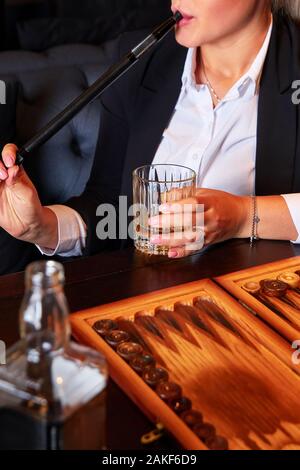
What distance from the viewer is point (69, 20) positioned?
2.36 m

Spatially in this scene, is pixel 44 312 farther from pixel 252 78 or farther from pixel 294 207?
pixel 252 78

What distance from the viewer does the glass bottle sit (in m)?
0.55

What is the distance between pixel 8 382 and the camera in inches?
22.5

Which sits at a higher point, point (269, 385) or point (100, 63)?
point (100, 63)

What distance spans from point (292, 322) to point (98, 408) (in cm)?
36

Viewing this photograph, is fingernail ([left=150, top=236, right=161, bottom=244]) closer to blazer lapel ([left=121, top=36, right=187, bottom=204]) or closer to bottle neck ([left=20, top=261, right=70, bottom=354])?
blazer lapel ([left=121, top=36, right=187, bottom=204])

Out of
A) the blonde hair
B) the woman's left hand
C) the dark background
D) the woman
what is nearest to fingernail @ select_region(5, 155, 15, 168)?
the woman

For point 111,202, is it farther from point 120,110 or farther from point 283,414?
point 283,414

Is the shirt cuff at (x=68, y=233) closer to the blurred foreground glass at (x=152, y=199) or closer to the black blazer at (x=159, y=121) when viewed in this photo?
the black blazer at (x=159, y=121)

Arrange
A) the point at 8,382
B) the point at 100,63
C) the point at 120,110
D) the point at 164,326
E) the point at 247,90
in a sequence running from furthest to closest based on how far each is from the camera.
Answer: the point at 100,63 < the point at 120,110 < the point at 247,90 < the point at 164,326 < the point at 8,382

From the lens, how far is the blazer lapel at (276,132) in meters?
1.29

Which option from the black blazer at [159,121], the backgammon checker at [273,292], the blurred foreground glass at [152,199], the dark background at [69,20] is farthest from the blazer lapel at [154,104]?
the dark background at [69,20]
